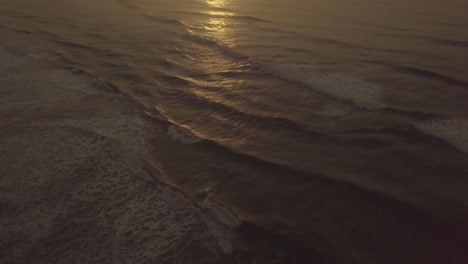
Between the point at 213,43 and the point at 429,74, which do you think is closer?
the point at 429,74

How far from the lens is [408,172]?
3.72 meters

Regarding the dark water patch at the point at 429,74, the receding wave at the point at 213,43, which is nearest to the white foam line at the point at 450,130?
the dark water patch at the point at 429,74

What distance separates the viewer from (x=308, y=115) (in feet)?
15.9

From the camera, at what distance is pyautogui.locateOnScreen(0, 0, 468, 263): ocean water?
311 cm

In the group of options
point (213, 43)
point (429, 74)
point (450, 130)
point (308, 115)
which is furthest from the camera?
point (213, 43)

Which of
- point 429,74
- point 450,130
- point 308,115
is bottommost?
point 308,115

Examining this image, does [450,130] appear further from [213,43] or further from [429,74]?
[213,43]

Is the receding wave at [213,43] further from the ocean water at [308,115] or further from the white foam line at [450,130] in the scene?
the white foam line at [450,130]

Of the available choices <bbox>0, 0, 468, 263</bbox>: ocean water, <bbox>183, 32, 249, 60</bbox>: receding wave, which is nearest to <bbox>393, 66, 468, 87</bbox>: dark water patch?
Result: <bbox>0, 0, 468, 263</bbox>: ocean water

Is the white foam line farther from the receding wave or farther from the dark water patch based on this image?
the receding wave

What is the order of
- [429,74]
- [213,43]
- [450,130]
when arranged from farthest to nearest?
1. [213,43]
2. [429,74]
3. [450,130]

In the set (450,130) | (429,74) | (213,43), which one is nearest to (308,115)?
(450,130)

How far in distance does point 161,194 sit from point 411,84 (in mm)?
4323

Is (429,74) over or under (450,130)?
over
